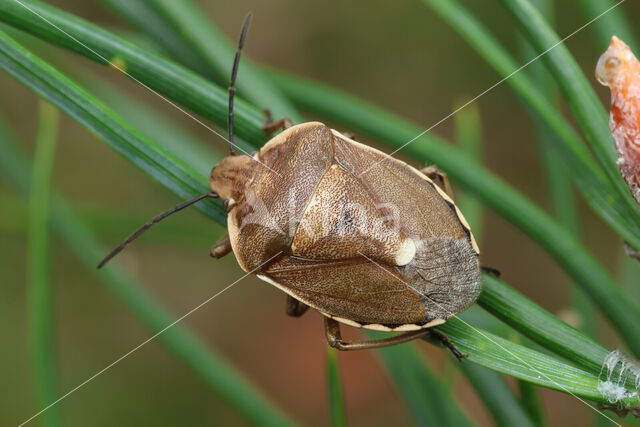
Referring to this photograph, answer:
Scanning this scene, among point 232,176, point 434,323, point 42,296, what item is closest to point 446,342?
point 434,323

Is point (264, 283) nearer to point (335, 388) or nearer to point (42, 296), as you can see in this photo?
point (42, 296)

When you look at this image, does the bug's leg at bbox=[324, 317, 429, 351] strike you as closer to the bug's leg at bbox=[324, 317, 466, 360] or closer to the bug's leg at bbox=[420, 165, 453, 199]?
the bug's leg at bbox=[324, 317, 466, 360]

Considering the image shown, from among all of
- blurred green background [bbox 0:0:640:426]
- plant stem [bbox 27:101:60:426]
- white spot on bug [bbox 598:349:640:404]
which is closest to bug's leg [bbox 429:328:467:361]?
white spot on bug [bbox 598:349:640:404]

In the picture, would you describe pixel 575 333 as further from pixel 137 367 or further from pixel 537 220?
pixel 137 367

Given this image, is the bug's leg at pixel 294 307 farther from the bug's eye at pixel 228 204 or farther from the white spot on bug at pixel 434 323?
the white spot on bug at pixel 434 323

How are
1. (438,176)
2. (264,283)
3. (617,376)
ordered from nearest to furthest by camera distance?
1. (617,376)
2. (438,176)
3. (264,283)

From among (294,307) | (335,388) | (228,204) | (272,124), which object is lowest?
(294,307)

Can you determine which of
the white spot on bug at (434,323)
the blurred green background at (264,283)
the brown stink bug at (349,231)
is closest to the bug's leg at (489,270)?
the brown stink bug at (349,231)

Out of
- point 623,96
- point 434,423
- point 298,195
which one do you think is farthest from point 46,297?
point 623,96
